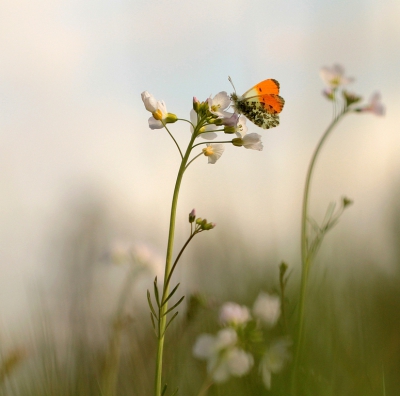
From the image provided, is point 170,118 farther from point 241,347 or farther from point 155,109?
point 241,347

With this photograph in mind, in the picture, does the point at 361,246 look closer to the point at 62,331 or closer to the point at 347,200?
the point at 347,200

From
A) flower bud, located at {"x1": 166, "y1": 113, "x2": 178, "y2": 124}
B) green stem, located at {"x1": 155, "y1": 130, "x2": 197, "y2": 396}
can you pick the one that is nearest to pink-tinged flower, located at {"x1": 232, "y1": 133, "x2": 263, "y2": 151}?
flower bud, located at {"x1": 166, "y1": 113, "x2": 178, "y2": 124}

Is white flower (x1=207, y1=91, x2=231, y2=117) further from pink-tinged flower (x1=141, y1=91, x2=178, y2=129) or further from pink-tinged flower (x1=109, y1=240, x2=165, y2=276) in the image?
pink-tinged flower (x1=109, y1=240, x2=165, y2=276)

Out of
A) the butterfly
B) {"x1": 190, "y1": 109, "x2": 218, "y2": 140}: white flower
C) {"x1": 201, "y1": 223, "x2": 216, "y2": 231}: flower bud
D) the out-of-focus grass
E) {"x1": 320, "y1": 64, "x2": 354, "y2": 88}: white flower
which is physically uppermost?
{"x1": 320, "y1": 64, "x2": 354, "y2": 88}: white flower

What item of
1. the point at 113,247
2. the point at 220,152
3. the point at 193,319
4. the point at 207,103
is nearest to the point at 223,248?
the point at 193,319

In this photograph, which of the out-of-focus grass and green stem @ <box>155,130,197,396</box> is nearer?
green stem @ <box>155,130,197,396</box>
